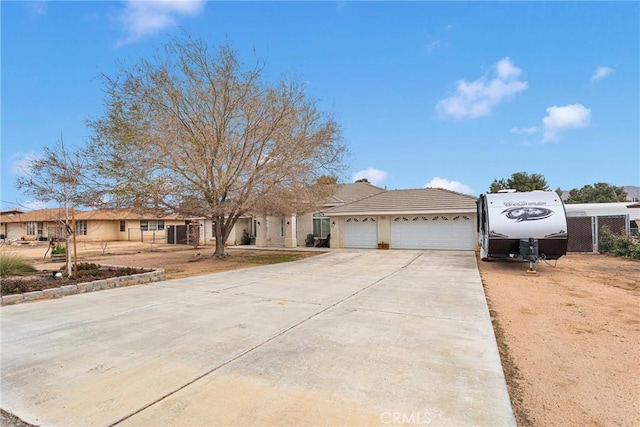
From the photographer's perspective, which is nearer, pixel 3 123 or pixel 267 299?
pixel 267 299

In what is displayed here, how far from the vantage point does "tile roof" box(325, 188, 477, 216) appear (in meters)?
20.0

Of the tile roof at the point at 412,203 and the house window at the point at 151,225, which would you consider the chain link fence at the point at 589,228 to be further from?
the house window at the point at 151,225

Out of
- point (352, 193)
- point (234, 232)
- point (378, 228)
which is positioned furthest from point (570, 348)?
point (234, 232)

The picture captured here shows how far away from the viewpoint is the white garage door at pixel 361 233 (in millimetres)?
22141

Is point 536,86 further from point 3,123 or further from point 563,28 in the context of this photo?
point 3,123

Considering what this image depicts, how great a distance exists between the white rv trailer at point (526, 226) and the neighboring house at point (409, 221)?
22.6 feet

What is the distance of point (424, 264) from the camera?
1375 centimetres

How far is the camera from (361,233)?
22500mm

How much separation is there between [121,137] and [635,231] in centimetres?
2461

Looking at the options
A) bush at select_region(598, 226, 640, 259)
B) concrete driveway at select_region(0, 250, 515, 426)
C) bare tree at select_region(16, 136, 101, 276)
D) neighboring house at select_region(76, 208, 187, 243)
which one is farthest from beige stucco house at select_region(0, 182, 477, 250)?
concrete driveway at select_region(0, 250, 515, 426)

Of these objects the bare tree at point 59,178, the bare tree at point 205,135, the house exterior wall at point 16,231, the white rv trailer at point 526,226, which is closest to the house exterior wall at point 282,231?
the bare tree at point 205,135

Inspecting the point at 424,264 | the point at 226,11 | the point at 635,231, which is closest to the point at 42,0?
the point at 226,11

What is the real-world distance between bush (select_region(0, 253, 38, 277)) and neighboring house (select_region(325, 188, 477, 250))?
50.6 feet

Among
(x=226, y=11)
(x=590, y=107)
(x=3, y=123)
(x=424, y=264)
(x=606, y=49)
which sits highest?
(x=226, y=11)
